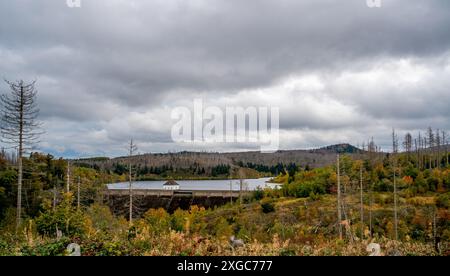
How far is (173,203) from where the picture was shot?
2645 inches

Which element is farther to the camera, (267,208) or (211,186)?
(211,186)

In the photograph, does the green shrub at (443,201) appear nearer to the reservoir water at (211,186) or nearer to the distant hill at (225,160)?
the reservoir water at (211,186)

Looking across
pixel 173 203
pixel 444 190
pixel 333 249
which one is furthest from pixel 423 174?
pixel 333 249

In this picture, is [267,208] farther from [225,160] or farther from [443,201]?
[225,160]

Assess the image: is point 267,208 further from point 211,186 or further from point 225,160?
point 225,160

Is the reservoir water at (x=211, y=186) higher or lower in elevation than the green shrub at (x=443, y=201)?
lower

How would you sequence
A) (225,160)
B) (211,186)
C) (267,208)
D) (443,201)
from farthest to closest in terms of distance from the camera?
(225,160), (211,186), (267,208), (443,201)

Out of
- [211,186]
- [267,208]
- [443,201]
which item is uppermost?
[443,201]

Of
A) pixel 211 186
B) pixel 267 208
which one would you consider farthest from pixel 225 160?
pixel 267 208

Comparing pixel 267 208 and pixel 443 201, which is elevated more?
pixel 443 201

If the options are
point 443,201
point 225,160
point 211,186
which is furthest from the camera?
point 225,160

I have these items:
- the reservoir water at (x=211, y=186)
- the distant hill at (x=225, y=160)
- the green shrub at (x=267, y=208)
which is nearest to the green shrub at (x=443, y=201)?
the green shrub at (x=267, y=208)

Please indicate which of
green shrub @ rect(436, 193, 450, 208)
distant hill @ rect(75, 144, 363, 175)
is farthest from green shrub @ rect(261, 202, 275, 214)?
distant hill @ rect(75, 144, 363, 175)
